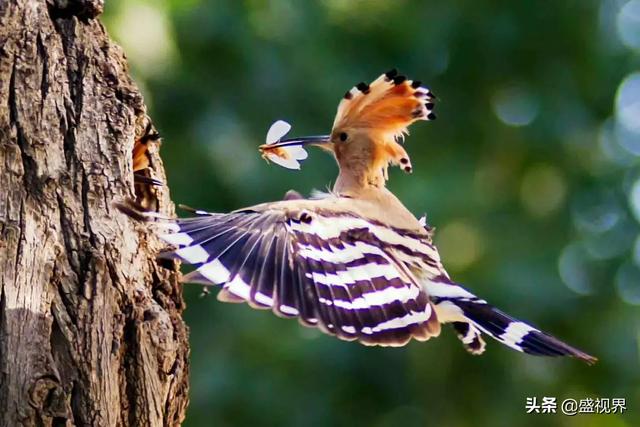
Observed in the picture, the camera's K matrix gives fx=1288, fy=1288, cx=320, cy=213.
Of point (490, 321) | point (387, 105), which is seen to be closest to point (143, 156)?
point (387, 105)

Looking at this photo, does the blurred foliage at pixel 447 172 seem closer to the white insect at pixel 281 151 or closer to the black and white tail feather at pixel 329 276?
the white insect at pixel 281 151

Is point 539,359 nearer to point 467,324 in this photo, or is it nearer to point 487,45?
point 487,45

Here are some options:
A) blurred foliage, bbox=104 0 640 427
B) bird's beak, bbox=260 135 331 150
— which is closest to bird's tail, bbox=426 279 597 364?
bird's beak, bbox=260 135 331 150

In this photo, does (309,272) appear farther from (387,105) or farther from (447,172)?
(447,172)

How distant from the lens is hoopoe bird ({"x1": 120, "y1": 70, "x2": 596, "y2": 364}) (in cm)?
247

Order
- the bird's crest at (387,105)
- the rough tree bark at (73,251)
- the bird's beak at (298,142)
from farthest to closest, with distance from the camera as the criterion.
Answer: the bird's beak at (298,142), the bird's crest at (387,105), the rough tree bark at (73,251)

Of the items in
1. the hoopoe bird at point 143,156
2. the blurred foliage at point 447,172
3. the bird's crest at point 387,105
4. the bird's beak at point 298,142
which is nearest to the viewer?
the hoopoe bird at point 143,156

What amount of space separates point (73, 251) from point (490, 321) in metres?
0.95

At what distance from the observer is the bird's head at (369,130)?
3.31 metres

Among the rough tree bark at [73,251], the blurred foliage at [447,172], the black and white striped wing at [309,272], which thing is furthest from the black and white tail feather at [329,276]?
the blurred foliage at [447,172]

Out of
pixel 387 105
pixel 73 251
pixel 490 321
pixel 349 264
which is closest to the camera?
pixel 73 251

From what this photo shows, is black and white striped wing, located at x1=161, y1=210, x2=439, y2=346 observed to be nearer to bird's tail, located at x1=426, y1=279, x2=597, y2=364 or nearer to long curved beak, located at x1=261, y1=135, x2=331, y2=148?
bird's tail, located at x1=426, y1=279, x2=597, y2=364

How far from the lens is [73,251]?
99.5 inches

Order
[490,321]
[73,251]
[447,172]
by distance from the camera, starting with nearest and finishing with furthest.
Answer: [73,251], [490,321], [447,172]
